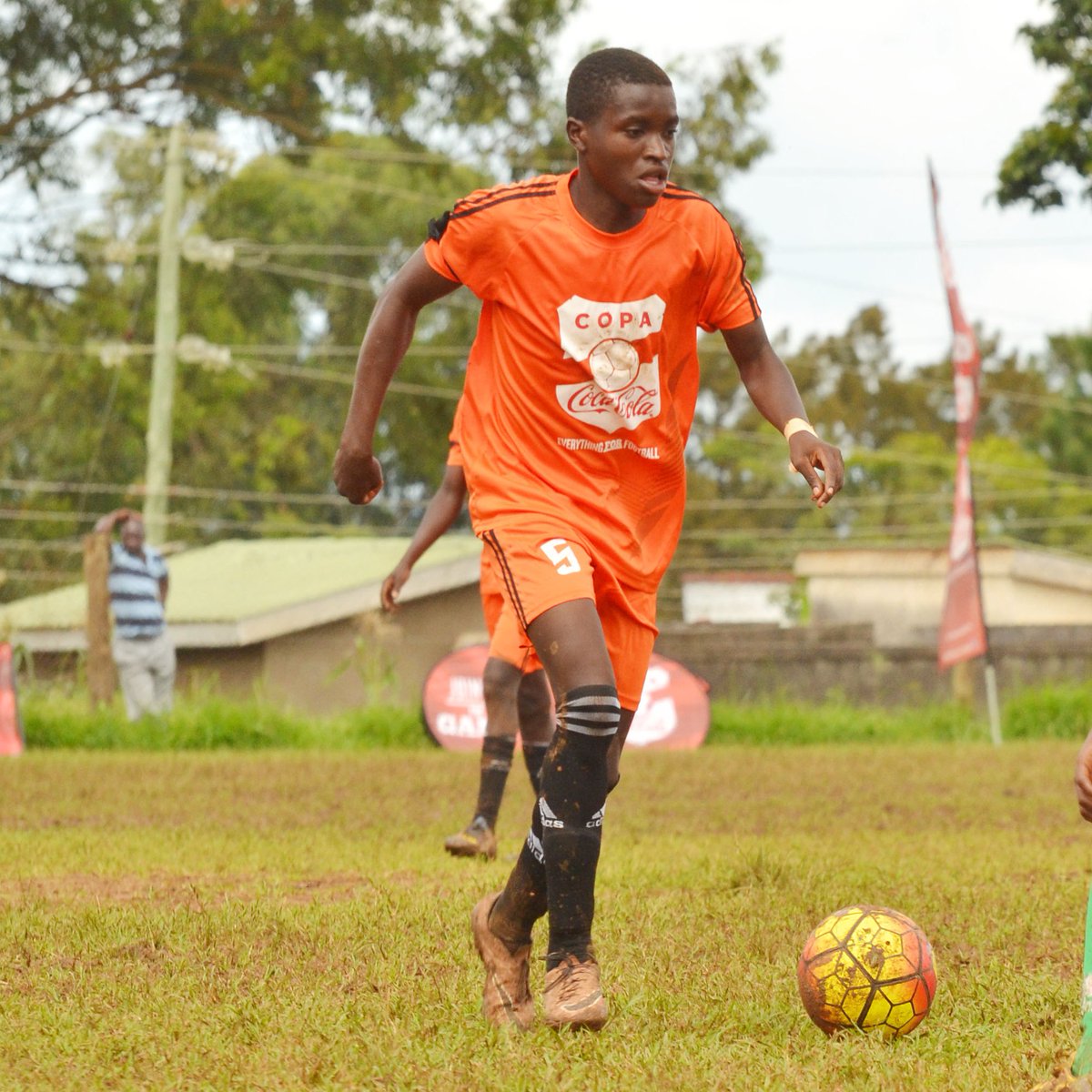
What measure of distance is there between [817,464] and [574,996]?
137 centimetres

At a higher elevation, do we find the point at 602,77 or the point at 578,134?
the point at 602,77

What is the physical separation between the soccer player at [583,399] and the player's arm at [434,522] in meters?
2.83

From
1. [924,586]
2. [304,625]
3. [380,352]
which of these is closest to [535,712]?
[380,352]

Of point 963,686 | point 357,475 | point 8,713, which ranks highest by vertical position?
point 357,475

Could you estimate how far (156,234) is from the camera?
39875 millimetres

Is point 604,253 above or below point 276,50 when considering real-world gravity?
below

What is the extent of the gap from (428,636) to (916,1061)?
22.9 meters

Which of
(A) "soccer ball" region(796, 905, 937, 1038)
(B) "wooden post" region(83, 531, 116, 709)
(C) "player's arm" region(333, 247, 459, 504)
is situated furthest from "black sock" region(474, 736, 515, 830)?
(B) "wooden post" region(83, 531, 116, 709)

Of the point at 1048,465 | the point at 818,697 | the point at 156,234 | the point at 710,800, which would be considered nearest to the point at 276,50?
the point at 818,697

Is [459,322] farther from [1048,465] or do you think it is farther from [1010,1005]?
[1010,1005]

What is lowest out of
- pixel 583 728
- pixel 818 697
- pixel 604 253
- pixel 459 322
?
pixel 818 697

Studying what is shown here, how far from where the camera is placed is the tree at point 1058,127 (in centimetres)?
1190

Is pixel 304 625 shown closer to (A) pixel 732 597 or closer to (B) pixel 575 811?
(A) pixel 732 597

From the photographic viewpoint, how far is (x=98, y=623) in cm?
1579
